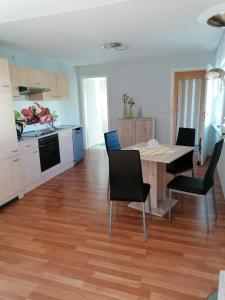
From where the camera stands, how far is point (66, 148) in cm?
482

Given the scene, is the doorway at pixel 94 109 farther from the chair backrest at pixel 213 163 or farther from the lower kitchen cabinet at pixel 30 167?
the chair backrest at pixel 213 163

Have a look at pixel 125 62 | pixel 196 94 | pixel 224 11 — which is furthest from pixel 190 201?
pixel 125 62

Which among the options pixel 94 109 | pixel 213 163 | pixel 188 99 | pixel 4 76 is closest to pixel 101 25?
pixel 4 76

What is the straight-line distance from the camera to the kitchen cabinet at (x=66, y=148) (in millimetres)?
4645

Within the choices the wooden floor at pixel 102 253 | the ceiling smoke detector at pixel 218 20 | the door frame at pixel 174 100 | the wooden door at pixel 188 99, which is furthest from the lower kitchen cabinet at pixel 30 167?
the wooden door at pixel 188 99

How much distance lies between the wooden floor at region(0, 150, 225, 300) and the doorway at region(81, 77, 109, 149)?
155 inches

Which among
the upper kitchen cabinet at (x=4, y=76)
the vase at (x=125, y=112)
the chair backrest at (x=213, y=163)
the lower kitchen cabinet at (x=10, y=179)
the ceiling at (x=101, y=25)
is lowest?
the lower kitchen cabinet at (x=10, y=179)

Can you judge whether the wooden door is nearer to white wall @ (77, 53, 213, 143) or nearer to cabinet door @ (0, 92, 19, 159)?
white wall @ (77, 53, 213, 143)

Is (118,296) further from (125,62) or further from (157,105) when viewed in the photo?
(125,62)

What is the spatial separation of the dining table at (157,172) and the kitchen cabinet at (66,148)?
2.14 meters

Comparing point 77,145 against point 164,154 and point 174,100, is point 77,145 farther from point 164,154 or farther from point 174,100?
point 164,154

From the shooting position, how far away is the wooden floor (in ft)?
5.77

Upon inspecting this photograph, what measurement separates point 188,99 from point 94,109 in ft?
9.81

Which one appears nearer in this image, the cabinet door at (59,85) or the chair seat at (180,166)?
the chair seat at (180,166)
